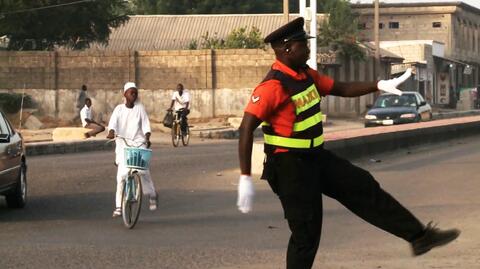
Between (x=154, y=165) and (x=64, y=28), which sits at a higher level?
(x=64, y=28)

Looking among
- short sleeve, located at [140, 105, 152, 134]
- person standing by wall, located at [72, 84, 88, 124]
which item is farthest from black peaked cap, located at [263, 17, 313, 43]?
person standing by wall, located at [72, 84, 88, 124]

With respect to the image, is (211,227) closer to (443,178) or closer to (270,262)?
(270,262)

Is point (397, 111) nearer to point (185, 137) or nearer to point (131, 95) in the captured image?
point (185, 137)

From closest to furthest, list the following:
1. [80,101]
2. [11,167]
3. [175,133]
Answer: [11,167]
[175,133]
[80,101]

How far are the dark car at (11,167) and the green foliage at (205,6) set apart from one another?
65.7 metres

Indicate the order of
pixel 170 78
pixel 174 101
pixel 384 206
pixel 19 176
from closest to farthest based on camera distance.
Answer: pixel 384 206
pixel 19 176
pixel 174 101
pixel 170 78

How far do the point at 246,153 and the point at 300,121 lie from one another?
45 centimetres

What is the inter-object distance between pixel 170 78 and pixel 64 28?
Result: 10886 millimetres

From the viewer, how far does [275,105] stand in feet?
21.3

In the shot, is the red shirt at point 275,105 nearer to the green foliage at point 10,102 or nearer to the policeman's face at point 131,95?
the policeman's face at point 131,95

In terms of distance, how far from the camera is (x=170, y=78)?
141 feet

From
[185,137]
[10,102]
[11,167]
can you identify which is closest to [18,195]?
[11,167]

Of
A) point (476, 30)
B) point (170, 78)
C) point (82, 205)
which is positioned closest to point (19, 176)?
point (82, 205)

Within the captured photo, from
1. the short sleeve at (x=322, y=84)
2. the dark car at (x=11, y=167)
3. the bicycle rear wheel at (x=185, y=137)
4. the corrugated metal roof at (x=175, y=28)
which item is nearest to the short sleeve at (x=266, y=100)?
the short sleeve at (x=322, y=84)
